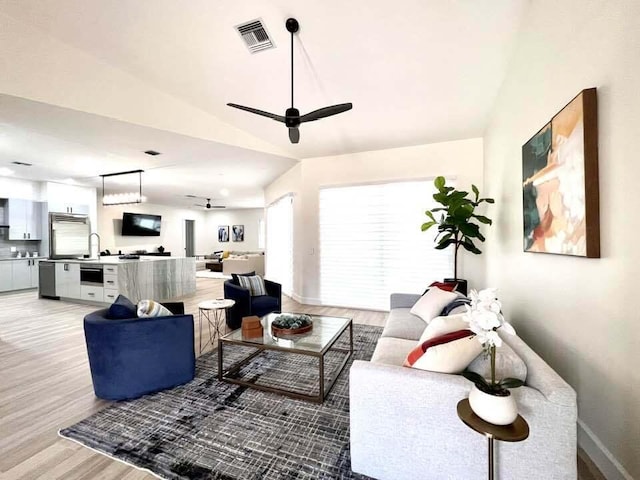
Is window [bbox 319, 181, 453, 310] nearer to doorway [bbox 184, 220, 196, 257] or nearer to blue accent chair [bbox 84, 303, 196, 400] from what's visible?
blue accent chair [bbox 84, 303, 196, 400]

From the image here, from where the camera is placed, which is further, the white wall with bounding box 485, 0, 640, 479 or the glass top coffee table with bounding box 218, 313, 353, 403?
the glass top coffee table with bounding box 218, 313, 353, 403

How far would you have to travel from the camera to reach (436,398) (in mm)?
1344

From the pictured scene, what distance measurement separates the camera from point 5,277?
21.3ft

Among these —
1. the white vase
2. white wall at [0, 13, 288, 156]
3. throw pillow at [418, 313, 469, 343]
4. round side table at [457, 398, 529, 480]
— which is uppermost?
white wall at [0, 13, 288, 156]

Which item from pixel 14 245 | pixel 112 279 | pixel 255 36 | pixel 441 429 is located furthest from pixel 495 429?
pixel 14 245

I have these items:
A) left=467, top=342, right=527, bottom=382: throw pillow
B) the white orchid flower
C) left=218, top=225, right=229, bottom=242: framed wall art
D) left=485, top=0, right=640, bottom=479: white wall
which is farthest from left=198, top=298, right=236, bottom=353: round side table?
left=218, top=225, right=229, bottom=242: framed wall art

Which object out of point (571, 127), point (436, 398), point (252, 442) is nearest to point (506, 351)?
point (436, 398)

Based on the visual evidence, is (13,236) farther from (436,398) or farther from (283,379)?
(436,398)

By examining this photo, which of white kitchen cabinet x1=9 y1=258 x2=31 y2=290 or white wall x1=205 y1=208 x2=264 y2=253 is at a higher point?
white wall x1=205 y1=208 x2=264 y2=253

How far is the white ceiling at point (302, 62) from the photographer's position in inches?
96.3

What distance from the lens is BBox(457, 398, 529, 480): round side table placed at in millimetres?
1031

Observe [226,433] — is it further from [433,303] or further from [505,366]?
[433,303]

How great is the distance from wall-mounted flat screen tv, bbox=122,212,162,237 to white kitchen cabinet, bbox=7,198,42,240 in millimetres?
2579

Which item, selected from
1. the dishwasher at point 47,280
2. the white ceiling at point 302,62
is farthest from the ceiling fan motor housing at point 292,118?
the dishwasher at point 47,280
